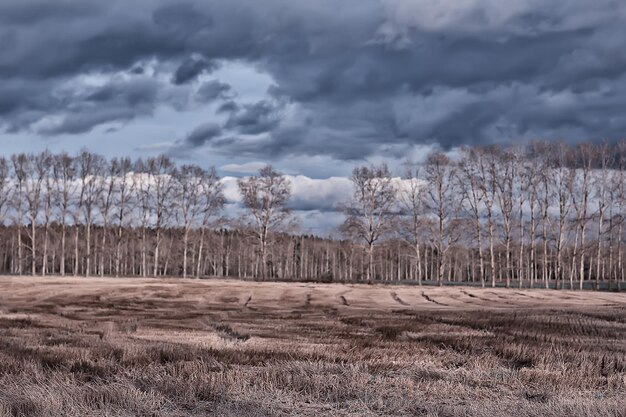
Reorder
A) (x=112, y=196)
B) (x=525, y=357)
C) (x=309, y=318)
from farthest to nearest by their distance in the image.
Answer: (x=112, y=196) → (x=309, y=318) → (x=525, y=357)

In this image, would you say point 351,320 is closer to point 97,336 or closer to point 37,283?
point 97,336

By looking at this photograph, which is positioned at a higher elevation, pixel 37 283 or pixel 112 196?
pixel 112 196

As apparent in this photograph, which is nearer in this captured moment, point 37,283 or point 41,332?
point 41,332

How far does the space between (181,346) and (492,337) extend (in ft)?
31.6

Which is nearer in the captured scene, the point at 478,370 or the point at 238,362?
the point at 478,370

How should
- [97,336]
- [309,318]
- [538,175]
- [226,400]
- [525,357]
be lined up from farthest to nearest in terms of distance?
1. [538,175]
2. [309,318]
3. [97,336]
4. [525,357]
5. [226,400]

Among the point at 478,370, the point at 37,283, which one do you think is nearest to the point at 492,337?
the point at 478,370

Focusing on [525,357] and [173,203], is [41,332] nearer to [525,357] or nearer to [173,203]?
[525,357]

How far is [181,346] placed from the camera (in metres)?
16.3

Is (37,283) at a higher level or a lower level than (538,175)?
lower

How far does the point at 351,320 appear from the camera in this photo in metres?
27.8

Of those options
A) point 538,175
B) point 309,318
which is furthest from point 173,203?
point 309,318

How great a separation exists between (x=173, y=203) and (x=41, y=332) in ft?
221

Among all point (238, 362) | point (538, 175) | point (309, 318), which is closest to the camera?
point (238, 362)
